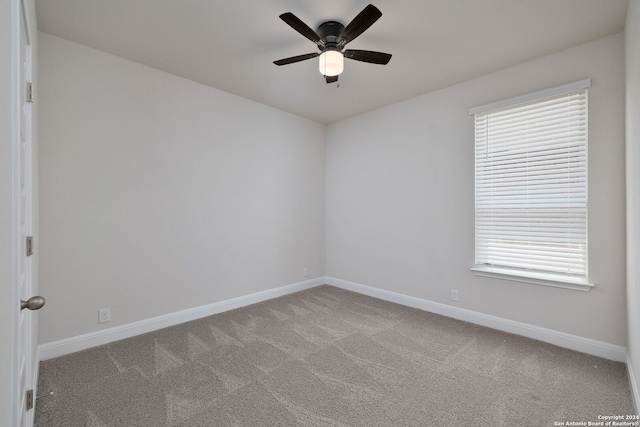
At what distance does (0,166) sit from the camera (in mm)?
871

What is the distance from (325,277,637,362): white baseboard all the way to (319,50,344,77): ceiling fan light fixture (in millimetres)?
2859

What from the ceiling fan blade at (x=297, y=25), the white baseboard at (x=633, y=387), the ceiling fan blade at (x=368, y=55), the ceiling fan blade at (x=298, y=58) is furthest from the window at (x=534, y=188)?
the ceiling fan blade at (x=297, y=25)

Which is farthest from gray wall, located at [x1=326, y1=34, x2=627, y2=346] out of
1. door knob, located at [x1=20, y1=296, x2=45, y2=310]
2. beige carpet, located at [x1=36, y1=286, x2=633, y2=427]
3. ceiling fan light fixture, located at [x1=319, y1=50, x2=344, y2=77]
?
door knob, located at [x1=20, y1=296, x2=45, y2=310]

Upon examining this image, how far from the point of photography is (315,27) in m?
2.33

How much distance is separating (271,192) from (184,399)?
2.67 metres

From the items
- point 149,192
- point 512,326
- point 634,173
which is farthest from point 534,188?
point 149,192

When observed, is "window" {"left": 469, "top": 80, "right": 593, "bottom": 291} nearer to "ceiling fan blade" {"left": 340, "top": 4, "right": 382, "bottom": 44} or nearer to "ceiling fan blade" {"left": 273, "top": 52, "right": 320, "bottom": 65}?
"ceiling fan blade" {"left": 340, "top": 4, "right": 382, "bottom": 44}

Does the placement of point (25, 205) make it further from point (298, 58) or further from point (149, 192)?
point (298, 58)

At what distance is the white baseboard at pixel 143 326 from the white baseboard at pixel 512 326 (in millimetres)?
1600

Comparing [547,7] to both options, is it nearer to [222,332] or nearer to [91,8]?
[91,8]

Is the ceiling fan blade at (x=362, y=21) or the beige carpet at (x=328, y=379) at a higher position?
the ceiling fan blade at (x=362, y=21)

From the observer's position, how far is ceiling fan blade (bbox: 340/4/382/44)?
1.82 m

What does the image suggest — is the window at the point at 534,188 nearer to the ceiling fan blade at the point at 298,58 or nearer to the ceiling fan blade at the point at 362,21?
the ceiling fan blade at the point at 362,21

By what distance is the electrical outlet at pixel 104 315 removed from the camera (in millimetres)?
2670
